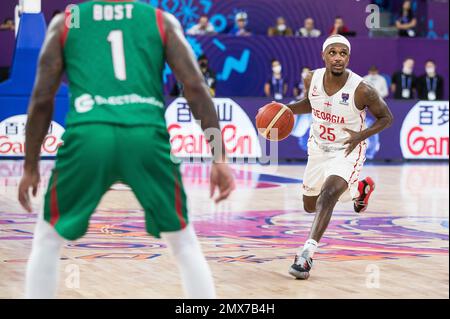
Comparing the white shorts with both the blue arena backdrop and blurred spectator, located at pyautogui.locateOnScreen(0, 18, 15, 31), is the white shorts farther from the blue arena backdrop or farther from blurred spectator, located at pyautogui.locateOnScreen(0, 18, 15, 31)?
blurred spectator, located at pyautogui.locateOnScreen(0, 18, 15, 31)

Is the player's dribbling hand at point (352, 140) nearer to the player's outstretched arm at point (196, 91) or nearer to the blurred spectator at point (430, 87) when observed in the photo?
the player's outstretched arm at point (196, 91)

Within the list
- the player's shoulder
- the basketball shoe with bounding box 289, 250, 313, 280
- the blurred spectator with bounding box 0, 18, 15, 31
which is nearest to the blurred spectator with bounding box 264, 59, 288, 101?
the blurred spectator with bounding box 0, 18, 15, 31

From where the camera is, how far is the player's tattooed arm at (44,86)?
4.44 metres

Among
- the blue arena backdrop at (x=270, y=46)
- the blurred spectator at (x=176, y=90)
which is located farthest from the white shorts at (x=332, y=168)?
the blue arena backdrop at (x=270, y=46)

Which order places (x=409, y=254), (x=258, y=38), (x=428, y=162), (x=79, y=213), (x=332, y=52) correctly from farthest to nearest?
(x=258, y=38) → (x=428, y=162) → (x=409, y=254) → (x=332, y=52) → (x=79, y=213)

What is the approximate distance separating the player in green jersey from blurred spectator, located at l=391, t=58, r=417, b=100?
1875 centimetres

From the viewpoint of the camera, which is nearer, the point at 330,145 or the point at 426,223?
the point at 330,145

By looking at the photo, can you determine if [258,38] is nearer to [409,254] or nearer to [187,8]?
[187,8]

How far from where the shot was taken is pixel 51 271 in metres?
4.41

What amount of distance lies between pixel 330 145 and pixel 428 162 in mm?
13682

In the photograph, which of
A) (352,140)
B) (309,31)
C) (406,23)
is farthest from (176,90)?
(352,140)

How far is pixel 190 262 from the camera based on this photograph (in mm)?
4430

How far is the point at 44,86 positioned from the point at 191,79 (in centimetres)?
66
